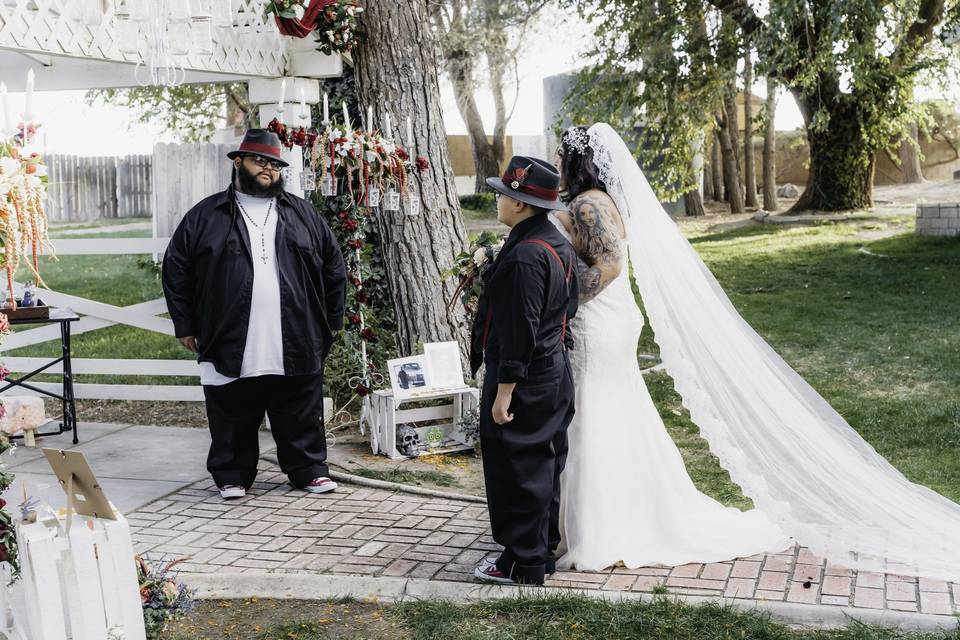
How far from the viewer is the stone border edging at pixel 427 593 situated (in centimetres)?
397

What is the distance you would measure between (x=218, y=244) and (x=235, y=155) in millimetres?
511

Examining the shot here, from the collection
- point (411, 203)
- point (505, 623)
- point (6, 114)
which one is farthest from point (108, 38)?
point (505, 623)

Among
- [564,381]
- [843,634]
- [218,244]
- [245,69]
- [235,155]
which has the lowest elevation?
[843,634]

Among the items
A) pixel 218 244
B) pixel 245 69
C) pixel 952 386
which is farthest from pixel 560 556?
pixel 952 386

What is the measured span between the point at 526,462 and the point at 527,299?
731 mm

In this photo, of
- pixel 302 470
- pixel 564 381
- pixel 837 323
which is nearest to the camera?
pixel 564 381

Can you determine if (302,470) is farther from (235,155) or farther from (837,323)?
(837,323)

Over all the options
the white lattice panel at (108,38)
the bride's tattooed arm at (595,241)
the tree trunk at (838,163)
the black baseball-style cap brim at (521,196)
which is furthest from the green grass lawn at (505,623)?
the tree trunk at (838,163)

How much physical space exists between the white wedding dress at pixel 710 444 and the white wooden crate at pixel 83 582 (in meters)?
2.07

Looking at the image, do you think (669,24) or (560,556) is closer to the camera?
(560,556)

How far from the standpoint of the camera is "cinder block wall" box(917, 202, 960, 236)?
1570 cm

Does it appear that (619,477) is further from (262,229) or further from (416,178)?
(416,178)

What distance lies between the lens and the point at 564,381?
14.7 feet

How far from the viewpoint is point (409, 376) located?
6758mm
